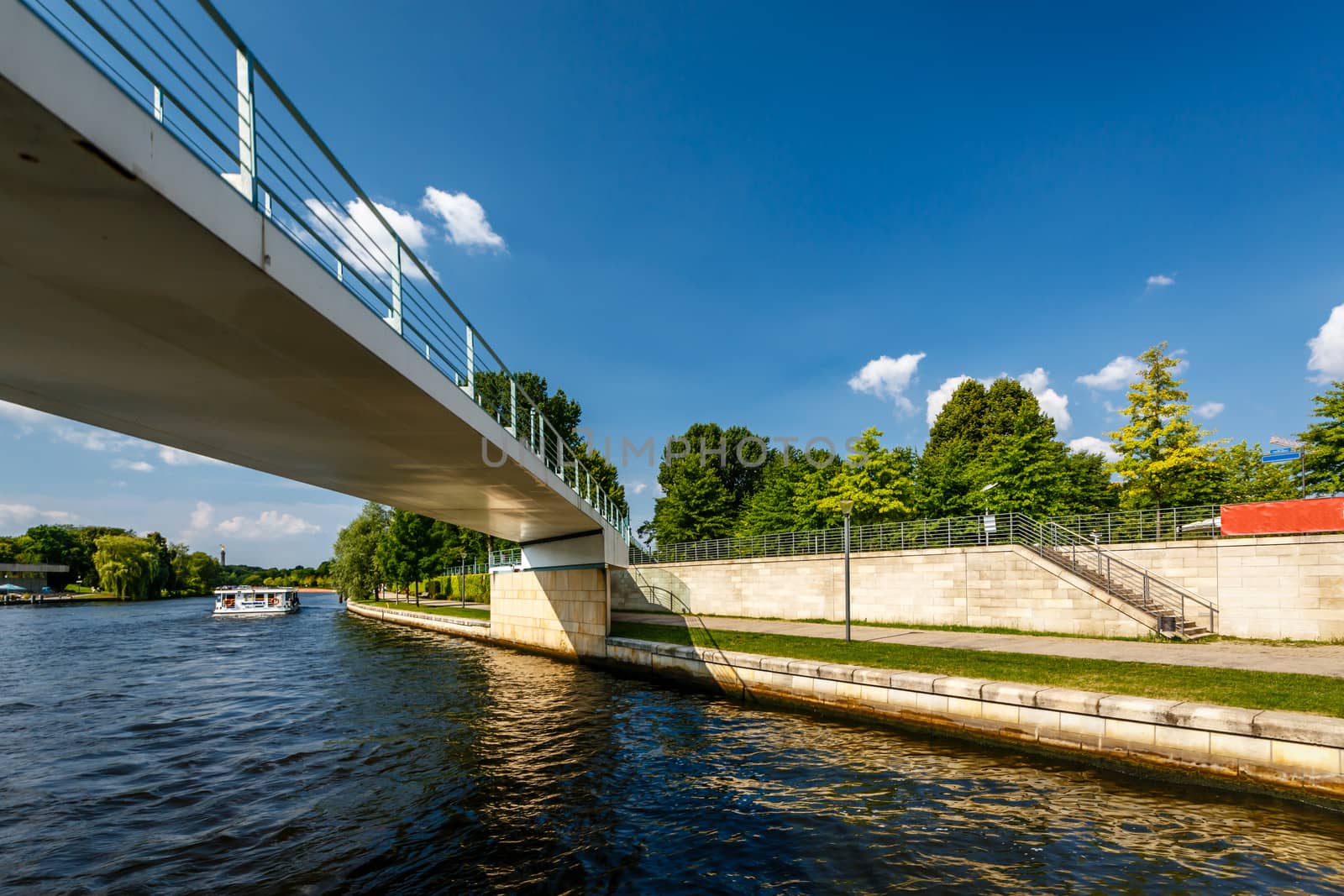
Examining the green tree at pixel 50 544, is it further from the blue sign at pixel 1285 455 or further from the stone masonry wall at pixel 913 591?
the blue sign at pixel 1285 455

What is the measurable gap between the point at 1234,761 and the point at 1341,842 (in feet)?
4.97

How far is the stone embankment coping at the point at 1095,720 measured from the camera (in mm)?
7977

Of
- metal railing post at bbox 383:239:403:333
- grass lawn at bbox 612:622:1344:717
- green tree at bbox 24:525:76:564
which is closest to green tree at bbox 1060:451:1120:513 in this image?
grass lawn at bbox 612:622:1344:717

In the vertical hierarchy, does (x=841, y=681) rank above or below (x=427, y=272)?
below

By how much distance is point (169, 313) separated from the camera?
18.7ft

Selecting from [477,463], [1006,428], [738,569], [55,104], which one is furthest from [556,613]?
[1006,428]

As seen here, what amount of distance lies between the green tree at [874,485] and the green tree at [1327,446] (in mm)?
14250

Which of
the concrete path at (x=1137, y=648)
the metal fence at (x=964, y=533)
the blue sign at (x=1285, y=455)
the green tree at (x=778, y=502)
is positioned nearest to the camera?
the concrete path at (x=1137, y=648)

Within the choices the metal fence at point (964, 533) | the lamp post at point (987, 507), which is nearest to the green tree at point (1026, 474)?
the lamp post at point (987, 507)

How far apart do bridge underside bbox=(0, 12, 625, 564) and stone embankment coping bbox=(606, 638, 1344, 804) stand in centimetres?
806

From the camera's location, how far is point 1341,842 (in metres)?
6.88

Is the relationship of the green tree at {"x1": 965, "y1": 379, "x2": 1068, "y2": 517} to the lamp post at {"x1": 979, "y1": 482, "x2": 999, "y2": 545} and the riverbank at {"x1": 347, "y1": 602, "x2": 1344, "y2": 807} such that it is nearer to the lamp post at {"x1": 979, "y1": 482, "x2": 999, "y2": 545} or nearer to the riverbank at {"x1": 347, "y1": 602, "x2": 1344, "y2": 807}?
the lamp post at {"x1": 979, "y1": 482, "x2": 999, "y2": 545}

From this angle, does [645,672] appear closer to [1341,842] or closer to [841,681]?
[841,681]

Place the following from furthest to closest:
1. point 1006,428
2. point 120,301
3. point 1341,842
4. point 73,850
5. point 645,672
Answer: point 1006,428 → point 645,672 → point 73,850 → point 1341,842 → point 120,301
